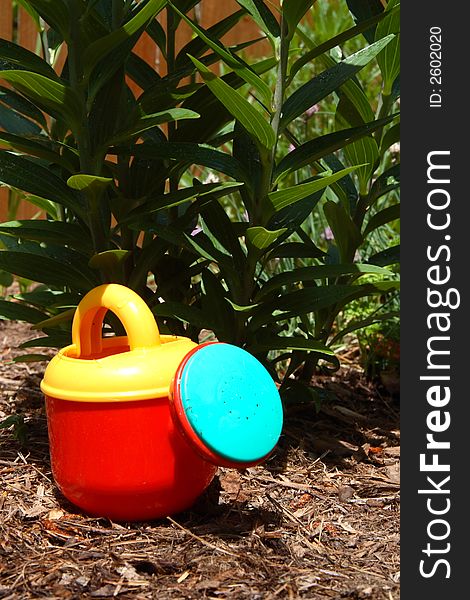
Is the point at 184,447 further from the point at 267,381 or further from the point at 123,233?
the point at 123,233

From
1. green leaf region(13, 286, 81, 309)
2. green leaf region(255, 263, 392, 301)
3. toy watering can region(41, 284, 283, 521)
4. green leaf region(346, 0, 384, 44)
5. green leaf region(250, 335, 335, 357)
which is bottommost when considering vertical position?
Answer: toy watering can region(41, 284, 283, 521)

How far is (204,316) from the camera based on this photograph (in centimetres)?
200

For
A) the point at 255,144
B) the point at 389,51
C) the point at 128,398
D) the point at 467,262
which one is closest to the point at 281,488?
the point at 128,398

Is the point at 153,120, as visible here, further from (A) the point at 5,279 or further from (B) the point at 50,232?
(A) the point at 5,279

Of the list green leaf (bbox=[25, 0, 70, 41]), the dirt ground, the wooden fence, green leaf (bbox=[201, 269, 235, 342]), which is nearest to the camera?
the dirt ground

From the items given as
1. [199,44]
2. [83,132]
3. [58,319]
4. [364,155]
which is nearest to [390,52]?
[364,155]

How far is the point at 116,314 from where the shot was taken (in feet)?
5.68

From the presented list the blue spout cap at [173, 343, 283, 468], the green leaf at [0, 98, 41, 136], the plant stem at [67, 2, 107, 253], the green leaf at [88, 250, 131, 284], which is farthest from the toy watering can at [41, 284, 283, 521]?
the green leaf at [0, 98, 41, 136]

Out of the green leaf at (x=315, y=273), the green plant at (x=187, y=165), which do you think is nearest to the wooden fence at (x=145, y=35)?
the green plant at (x=187, y=165)

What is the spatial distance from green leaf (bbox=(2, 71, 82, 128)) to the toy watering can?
0.40 metres

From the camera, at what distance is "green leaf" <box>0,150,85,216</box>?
187 cm

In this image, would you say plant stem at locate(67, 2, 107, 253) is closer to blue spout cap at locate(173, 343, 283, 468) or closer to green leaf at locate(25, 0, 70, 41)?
green leaf at locate(25, 0, 70, 41)

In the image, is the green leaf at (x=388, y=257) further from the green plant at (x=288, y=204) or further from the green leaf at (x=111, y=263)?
Result: the green leaf at (x=111, y=263)

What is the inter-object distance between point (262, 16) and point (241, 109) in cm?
30
